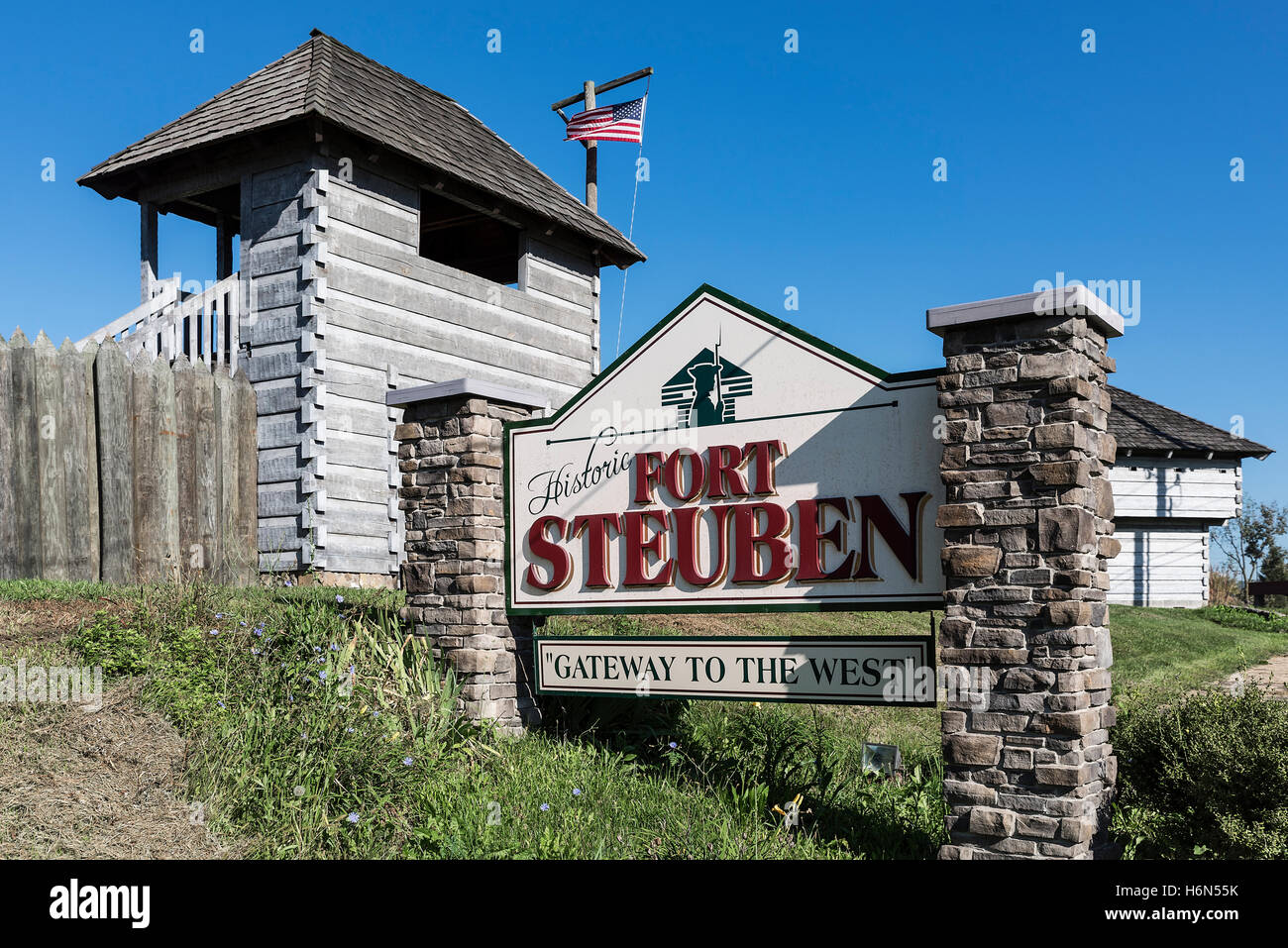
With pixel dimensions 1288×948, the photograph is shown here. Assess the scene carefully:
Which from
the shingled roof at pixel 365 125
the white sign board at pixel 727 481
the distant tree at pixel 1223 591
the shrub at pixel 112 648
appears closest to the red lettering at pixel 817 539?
the white sign board at pixel 727 481

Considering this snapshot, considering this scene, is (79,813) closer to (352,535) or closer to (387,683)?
(387,683)

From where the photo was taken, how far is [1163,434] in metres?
27.2

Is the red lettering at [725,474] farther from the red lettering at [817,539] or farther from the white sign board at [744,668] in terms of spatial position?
the white sign board at [744,668]

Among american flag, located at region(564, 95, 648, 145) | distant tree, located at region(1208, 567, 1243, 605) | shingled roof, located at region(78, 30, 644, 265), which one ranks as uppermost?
american flag, located at region(564, 95, 648, 145)

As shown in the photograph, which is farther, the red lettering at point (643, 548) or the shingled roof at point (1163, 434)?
the shingled roof at point (1163, 434)

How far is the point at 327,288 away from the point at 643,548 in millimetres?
5932

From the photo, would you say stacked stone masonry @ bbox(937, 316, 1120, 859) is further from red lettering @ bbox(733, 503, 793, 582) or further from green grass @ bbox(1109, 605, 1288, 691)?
green grass @ bbox(1109, 605, 1288, 691)

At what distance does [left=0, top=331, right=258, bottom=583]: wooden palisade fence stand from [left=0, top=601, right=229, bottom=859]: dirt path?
199 cm

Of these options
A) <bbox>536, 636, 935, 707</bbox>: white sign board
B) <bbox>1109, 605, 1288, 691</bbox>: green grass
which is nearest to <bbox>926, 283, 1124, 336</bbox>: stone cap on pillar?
<bbox>536, 636, 935, 707</bbox>: white sign board

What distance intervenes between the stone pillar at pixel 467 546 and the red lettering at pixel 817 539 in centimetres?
261

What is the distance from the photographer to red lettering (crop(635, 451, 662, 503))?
7363 mm

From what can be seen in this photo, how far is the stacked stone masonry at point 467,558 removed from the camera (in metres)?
7.94

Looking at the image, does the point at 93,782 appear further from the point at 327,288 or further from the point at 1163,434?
the point at 1163,434
